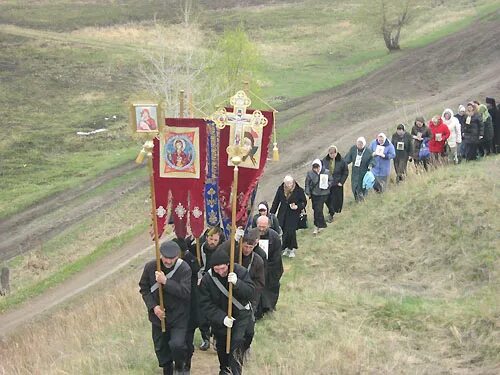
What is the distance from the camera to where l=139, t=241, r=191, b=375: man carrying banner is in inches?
353

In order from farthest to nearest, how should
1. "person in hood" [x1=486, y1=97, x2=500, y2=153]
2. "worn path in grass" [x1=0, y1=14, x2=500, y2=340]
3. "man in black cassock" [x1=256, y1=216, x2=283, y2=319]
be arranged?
"worn path in grass" [x1=0, y1=14, x2=500, y2=340]
"person in hood" [x1=486, y1=97, x2=500, y2=153]
"man in black cassock" [x1=256, y1=216, x2=283, y2=319]

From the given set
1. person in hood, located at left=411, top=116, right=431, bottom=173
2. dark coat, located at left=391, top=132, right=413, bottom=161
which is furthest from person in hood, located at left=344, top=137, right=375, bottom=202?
person in hood, located at left=411, top=116, right=431, bottom=173

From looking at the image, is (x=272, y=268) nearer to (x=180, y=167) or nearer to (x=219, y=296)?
(x=180, y=167)

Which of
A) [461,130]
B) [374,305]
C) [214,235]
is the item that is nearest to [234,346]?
[214,235]

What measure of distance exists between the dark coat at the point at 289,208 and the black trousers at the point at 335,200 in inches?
81.8

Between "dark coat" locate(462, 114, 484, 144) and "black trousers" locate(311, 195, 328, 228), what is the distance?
3.87 metres

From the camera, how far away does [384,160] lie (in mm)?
17219

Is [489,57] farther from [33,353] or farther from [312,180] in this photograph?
[33,353]

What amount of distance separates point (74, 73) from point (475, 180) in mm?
35298

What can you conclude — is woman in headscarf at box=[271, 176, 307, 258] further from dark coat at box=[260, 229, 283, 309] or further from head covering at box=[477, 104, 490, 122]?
head covering at box=[477, 104, 490, 122]

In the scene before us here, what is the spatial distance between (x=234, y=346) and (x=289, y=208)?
21.0 feet

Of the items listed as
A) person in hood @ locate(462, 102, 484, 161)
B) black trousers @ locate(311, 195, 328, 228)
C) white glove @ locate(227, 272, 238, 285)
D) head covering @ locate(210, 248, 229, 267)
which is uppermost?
person in hood @ locate(462, 102, 484, 161)

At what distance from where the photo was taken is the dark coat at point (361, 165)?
1711 centimetres

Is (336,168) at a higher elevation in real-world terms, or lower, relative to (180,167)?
lower
